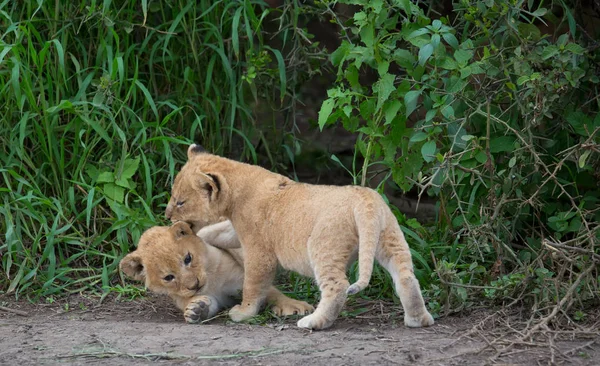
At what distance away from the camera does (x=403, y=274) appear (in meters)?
4.94

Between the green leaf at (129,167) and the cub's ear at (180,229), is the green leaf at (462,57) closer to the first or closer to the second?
the cub's ear at (180,229)

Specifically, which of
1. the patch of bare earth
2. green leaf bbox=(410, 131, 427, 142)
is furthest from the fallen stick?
green leaf bbox=(410, 131, 427, 142)

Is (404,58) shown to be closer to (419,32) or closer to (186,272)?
(419,32)

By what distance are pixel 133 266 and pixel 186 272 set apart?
0.32 m

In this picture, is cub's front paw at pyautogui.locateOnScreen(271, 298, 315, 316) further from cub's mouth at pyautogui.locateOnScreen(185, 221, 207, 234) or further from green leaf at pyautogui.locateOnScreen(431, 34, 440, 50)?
green leaf at pyautogui.locateOnScreen(431, 34, 440, 50)

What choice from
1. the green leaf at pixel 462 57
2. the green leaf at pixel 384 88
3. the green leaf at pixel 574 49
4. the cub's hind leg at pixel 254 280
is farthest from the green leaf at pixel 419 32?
the cub's hind leg at pixel 254 280

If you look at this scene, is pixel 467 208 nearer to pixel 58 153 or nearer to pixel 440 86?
pixel 440 86

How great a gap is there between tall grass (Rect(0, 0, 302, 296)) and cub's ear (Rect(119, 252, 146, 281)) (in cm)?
54

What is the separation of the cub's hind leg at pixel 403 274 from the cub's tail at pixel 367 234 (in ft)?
0.44

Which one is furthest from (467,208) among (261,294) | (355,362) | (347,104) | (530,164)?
(355,362)

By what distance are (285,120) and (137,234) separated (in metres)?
1.89

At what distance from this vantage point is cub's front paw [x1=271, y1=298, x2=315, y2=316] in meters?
5.52

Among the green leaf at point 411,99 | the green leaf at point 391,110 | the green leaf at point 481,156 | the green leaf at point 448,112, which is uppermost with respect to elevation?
the green leaf at point 411,99

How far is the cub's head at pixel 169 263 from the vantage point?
18.4 feet
